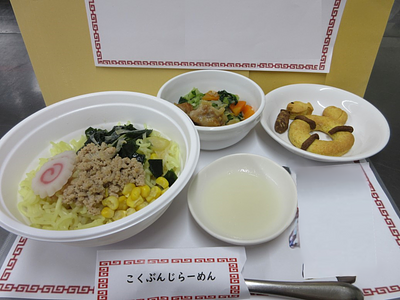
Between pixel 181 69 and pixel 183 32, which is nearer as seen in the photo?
pixel 183 32

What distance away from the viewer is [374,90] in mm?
2061

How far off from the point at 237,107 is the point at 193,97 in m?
0.26

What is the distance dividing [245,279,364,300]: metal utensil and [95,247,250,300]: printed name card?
0.18 ft

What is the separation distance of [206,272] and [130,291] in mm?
252

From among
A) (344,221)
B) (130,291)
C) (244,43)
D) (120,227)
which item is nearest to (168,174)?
(120,227)

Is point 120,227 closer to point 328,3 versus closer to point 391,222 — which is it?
point 391,222

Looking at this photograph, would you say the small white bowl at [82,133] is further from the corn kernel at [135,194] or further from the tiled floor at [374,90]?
the tiled floor at [374,90]

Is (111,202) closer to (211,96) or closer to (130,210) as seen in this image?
(130,210)

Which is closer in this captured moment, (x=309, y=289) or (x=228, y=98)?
(x=309, y=289)

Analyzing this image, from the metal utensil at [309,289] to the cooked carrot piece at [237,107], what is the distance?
0.85 meters

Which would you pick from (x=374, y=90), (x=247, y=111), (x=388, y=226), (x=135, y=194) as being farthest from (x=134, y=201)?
(x=374, y=90)

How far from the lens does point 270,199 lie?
1.11m

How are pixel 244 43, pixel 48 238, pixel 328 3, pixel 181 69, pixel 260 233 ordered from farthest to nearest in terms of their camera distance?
pixel 181 69
pixel 244 43
pixel 328 3
pixel 260 233
pixel 48 238

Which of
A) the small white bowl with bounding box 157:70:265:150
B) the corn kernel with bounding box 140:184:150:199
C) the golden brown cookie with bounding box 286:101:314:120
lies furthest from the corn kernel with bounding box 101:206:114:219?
the golden brown cookie with bounding box 286:101:314:120
